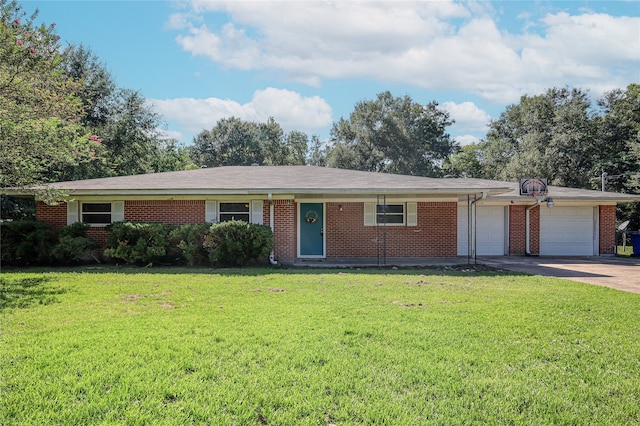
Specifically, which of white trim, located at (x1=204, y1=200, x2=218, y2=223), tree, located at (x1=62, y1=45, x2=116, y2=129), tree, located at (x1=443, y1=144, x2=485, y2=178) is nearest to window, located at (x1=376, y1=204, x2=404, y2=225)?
white trim, located at (x1=204, y1=200, x2=218, y2=223)

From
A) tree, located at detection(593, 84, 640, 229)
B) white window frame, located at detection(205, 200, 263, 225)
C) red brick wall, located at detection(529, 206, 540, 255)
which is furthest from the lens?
tree, located at detection(593, 84, 640, 229)

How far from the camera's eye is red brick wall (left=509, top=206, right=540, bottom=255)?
49.8ft

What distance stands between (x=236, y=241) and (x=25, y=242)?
5735 mm

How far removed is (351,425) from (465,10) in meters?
10.0

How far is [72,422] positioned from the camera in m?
2.78

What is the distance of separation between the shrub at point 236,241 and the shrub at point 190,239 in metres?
0.31

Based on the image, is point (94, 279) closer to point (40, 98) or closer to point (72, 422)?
point (40, 98)

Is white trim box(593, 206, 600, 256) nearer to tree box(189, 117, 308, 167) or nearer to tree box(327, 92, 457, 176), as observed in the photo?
tree box(327, 92, 457, 176)

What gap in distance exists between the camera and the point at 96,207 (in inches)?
492

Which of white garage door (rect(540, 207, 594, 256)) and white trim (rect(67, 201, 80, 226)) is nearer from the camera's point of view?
white trim (rect(67, 201, 80, 226))

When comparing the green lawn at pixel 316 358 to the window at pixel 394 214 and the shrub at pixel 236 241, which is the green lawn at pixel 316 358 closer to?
the shrub at pixel 236 241

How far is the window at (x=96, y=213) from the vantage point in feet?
40.9

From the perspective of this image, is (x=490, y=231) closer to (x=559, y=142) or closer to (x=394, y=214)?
(x=394, y=214)

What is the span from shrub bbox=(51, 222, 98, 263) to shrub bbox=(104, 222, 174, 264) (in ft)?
2.09
